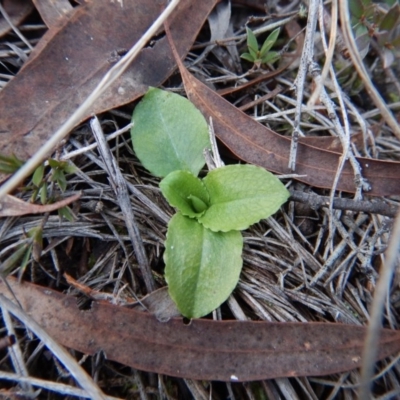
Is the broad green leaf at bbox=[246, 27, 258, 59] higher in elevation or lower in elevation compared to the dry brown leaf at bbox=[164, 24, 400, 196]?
higher

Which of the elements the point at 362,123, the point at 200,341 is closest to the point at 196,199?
the point at 200,341

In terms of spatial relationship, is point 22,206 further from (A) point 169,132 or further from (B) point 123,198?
(A) point 169,132

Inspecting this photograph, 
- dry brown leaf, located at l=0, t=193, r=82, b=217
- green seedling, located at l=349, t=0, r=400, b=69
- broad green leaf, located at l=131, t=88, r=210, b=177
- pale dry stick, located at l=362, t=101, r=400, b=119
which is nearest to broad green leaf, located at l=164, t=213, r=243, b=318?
broad green leaf, located at l=131, t=88, r=210, b=177

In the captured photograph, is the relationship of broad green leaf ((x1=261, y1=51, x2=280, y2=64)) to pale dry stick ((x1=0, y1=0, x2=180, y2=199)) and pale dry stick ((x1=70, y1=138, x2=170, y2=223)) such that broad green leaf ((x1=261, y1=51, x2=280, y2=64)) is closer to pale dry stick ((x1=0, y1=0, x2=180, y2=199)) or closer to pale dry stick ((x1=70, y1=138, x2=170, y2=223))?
pale dry stick ((x1=0, y1=0, x2=180, y2=199))

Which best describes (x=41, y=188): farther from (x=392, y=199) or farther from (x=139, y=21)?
(x=392, y=199)

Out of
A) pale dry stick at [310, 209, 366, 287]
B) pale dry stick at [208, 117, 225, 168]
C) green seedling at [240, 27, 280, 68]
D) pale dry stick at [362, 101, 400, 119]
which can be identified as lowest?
pale dry stick at [310, 209, 366, 287]
